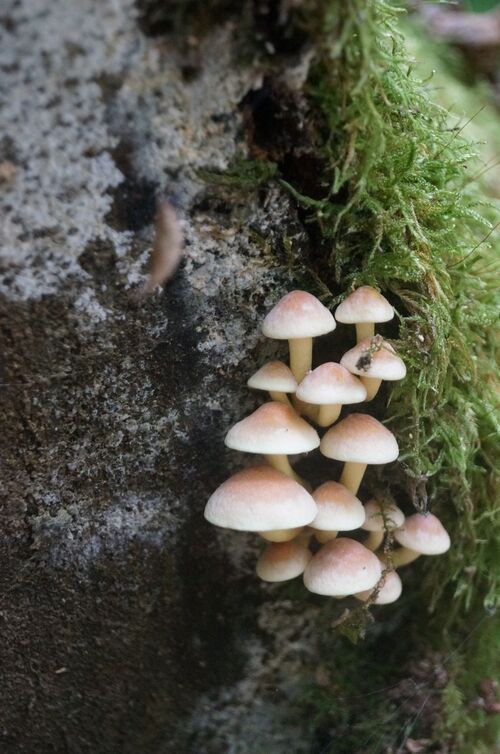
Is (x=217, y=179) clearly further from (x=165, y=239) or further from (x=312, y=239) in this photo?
(x=312, y=239)

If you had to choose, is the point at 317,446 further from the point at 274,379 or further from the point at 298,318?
the point at 298,318

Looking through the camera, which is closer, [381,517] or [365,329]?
[365,329]

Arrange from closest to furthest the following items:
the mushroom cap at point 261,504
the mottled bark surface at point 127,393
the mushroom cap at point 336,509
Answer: the mottled bark surface at point 127,393, the mushroom cap at point 261,504, the mushroom cap at point 336,509

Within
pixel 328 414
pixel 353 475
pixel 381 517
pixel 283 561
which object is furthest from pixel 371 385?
pixel 283 561

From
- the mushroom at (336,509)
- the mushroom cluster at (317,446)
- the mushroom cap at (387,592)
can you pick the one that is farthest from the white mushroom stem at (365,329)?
the mushroom cap at (387,592)

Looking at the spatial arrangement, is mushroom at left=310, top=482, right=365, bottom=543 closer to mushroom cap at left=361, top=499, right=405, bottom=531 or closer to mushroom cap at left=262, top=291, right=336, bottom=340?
mushroom cap at left=361, top=499, right=405, bottom=531

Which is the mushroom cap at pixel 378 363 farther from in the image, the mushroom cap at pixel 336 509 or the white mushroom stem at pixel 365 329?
the mushroom cap at pixel 336 509
